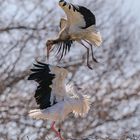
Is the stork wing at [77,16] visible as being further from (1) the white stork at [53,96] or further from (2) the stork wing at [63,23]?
(1) the white stork at [53,96]

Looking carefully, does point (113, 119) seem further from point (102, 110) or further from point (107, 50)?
point (107, 50)

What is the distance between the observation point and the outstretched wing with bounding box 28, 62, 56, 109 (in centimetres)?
183

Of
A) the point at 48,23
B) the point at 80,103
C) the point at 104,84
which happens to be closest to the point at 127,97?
the point at 104,84

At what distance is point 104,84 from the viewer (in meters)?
5.45

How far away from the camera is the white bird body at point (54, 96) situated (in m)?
1.83

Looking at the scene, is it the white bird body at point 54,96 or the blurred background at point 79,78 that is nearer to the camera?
the white bird body at point 54,96

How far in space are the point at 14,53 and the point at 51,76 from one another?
3809mm

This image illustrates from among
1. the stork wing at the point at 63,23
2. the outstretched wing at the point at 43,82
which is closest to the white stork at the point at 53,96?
the outstretched wing at the point at 43,82

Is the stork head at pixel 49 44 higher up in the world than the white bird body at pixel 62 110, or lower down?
higher up

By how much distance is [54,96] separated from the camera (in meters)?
1.86

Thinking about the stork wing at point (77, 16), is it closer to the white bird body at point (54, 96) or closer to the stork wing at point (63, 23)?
the stork wing at point (63, 23)

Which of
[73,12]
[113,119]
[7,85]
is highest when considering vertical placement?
[73,12]

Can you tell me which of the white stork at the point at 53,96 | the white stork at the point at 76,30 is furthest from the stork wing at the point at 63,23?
the white stork at the point at 53,96

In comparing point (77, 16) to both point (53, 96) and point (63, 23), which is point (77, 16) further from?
point (53, 96)
